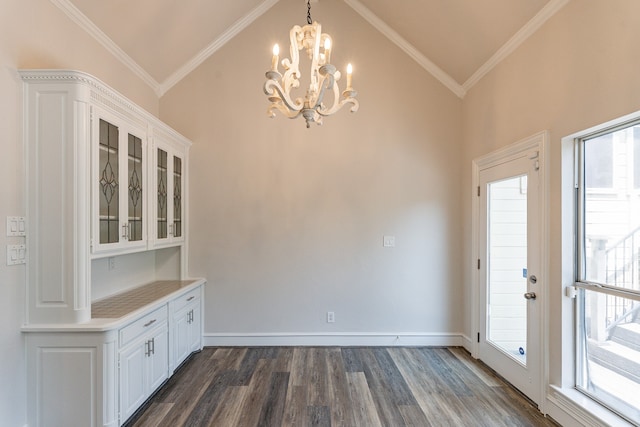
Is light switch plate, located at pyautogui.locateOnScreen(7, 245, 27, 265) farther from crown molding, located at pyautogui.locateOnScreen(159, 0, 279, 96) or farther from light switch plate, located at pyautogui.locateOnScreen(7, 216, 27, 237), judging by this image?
crown molding, located at pyautogui.locateOnScreen(159, 0, 279, 96)

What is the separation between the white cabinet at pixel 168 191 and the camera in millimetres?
3041

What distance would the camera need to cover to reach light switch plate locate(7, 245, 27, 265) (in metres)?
2.00

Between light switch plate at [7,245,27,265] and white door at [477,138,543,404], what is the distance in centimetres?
373

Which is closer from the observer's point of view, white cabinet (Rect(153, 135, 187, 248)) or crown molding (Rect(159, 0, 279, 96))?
white cabinet (Rect(153, 135, 187, 248))

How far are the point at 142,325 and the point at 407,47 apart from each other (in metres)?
3.96

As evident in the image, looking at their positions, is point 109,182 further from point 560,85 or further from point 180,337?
point 560,85

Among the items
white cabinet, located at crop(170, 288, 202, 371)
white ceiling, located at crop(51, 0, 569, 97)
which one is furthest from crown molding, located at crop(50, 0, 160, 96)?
white cabinet, located at crop(170, 288, 202, 371)

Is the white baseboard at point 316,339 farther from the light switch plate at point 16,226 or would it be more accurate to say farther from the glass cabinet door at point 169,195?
the light switch plate at point 16,226

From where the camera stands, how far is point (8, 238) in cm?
200

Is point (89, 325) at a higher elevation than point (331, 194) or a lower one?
lower

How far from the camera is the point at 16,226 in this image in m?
2.04

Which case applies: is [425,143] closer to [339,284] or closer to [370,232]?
[370,232]

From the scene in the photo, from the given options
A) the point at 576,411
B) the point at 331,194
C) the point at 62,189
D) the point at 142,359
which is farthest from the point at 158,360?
the point at 576,411

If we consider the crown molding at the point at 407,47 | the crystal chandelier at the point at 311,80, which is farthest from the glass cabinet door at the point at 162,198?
the crown molding at the point at 407,47
